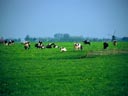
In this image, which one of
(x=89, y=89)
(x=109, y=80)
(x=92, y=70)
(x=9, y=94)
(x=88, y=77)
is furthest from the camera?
(x=92, y=70)

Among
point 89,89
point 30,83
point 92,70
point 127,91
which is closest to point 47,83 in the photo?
point 30,83

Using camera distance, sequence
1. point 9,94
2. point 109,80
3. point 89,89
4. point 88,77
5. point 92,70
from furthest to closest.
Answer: point 92,70 < point 88,77 < point 109,80 < point 89,89 < point 9,94

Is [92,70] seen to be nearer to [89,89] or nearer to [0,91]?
[89,89]

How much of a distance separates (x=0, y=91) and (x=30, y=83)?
2553mm

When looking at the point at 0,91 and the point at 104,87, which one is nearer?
the point at 0,91

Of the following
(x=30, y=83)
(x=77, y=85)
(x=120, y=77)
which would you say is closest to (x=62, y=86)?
(x=77, y=85)

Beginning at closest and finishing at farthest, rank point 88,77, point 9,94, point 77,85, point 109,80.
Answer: point 9,94 < point 77,85 < point 109,80 < point 88,77

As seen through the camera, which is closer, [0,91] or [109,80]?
[0,91]

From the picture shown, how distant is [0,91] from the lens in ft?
49.1

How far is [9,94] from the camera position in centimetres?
1435

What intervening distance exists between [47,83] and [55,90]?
197 cm

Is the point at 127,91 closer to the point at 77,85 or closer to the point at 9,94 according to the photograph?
the point at 77,85

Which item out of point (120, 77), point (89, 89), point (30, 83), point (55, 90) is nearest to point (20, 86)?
point (30, 83)

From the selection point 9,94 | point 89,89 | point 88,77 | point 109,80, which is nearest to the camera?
point 9,94
